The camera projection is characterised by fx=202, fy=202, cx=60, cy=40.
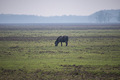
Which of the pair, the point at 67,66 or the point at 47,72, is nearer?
the point at 47,72

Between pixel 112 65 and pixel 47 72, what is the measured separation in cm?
535

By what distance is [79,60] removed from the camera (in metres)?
18.3

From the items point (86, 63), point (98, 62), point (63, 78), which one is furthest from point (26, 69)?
point (98, 62)

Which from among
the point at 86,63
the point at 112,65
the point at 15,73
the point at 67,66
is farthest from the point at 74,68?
the point at 15,73

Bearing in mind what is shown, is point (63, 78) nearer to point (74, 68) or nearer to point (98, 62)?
point (74, 68)

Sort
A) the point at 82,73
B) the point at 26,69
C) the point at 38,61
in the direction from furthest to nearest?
the point at 38,61, the point at 26,69, the point at 82,73

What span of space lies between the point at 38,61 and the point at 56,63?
1883 mm

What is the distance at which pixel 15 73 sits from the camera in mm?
14469

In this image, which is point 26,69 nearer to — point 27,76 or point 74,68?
point 27,76

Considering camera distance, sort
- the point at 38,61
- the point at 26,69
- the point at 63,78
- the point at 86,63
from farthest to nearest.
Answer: the point at 38,61 → the point at 86,63 → the point at 26,69 → the point at 63,78

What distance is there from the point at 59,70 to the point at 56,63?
222cm

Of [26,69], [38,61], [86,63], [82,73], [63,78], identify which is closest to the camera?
[63,78]

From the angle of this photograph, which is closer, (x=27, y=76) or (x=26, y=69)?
(x=27, y=76)

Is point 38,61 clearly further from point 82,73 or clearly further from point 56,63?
point 82,73
